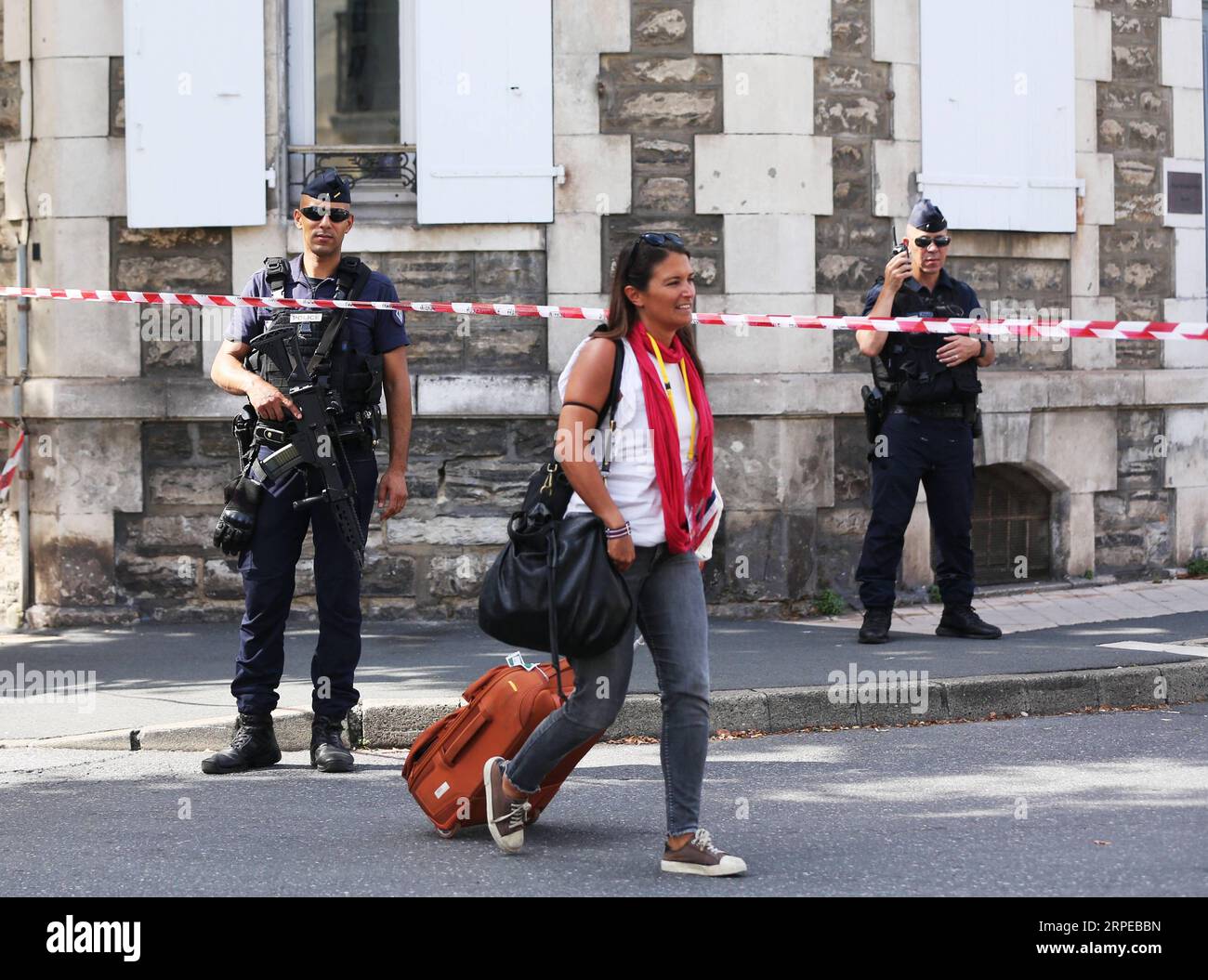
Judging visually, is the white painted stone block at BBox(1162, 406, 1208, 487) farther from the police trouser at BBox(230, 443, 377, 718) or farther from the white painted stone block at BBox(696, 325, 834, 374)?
the police trouser at BBox(230, 443, 377, 718)

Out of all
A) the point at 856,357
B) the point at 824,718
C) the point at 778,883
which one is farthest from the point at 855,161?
the point at 778,883

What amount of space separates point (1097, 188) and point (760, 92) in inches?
96.5

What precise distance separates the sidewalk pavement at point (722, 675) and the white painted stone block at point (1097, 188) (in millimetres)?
2564

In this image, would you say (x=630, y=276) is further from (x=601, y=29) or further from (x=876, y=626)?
(x=601, y=29)

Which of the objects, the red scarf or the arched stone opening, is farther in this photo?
the arched stone opening

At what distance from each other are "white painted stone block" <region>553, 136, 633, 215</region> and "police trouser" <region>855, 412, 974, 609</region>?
2069 millimetres

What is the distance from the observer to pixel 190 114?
942 cm

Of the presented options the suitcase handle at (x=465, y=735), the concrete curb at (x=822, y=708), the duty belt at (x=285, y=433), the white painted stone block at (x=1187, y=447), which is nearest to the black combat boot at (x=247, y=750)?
the concrete curb at (x=822, y=708)

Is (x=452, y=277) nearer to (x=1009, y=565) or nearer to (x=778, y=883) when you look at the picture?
(x=1009, y=565)

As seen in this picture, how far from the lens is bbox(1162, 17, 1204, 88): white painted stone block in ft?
35.8

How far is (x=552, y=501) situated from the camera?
16.0ft

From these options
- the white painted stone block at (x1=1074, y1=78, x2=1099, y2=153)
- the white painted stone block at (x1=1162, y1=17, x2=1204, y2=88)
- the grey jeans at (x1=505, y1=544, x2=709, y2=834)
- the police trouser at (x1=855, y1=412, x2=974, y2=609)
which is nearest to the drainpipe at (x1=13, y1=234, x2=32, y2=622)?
the police trouser at (x1=855, y1=412, x2=974, y2=609)

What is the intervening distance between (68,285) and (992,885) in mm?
→ 6744

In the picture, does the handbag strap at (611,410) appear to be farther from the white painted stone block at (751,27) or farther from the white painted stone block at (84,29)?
the white painted stone block at (84,29)
